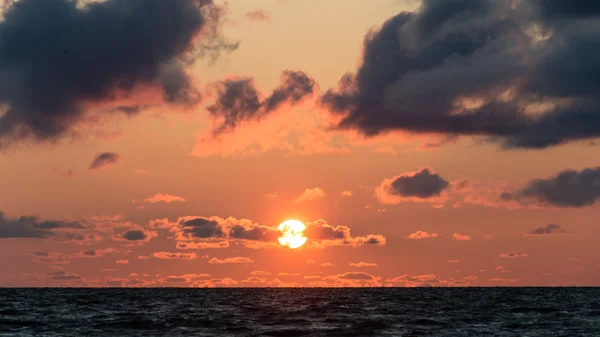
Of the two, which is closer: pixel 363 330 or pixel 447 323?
pixel 363 330

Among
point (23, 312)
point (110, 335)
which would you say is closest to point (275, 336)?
point (110, 335)

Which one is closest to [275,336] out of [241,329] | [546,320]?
[241,329]

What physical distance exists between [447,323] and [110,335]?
42.8 m

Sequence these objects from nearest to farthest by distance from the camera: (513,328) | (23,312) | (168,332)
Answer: (168,332), (513,328), (23,312)

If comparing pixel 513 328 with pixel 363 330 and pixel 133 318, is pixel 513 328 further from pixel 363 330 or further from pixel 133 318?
pixel 133 318

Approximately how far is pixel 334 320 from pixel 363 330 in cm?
1498

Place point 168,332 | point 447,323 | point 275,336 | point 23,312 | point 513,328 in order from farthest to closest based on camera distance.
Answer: point 23,312
point 447,323
point 513,328
point 168,332
point 275,336

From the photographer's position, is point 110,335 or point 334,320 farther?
point 334,320

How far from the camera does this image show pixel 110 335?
260ft

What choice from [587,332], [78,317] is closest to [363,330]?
[587,332]

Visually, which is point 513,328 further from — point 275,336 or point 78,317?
point 78,317

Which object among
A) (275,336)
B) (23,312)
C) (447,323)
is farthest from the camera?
(23,312)

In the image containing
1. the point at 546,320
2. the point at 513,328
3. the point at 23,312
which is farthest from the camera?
the point at 23,312

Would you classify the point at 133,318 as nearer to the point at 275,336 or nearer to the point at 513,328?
the point at 275,336
